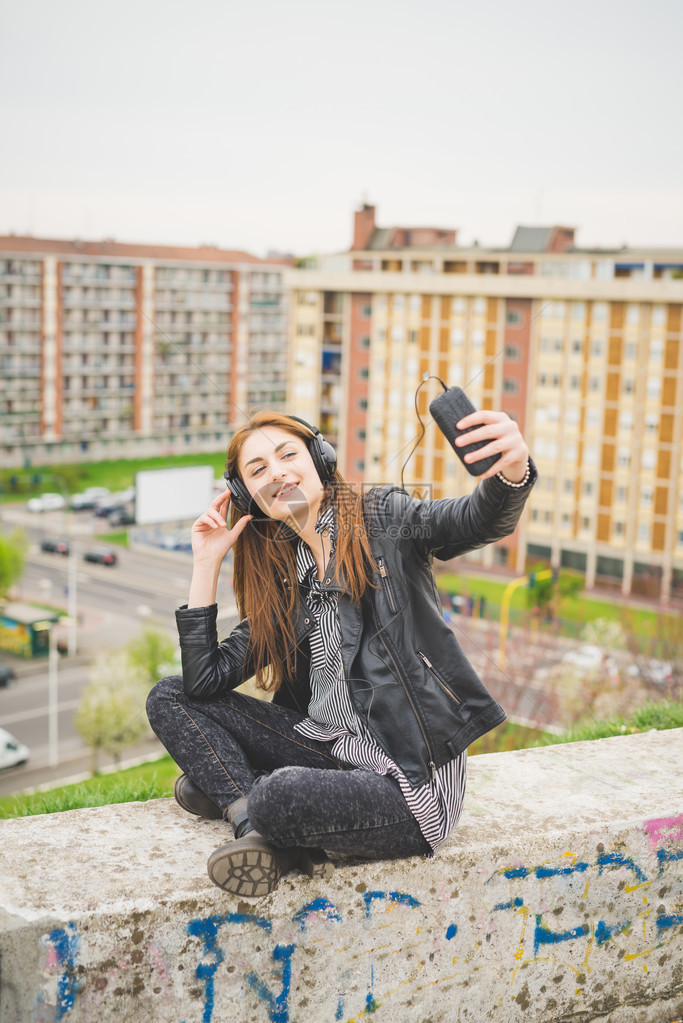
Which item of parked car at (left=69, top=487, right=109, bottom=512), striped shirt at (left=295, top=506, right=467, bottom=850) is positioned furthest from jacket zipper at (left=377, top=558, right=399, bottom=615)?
parked car at (left=69, top=487, right=109, bottom=512)

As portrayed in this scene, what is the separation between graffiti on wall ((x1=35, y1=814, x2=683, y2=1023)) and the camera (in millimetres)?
1863

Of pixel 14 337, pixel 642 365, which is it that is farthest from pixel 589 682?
pixel 14 337

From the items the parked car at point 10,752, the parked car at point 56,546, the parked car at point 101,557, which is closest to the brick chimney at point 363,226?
the parked car at point 101,557

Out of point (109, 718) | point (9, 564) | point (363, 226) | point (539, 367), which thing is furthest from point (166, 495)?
point (109, 718)

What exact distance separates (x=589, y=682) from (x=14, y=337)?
104 ft

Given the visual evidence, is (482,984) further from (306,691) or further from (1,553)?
(1,553)

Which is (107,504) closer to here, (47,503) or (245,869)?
(47,503)

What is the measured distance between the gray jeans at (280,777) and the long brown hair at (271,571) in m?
0.11

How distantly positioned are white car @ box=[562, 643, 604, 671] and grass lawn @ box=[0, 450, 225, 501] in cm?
2125

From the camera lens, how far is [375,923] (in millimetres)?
1999

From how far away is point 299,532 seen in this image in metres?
2.09

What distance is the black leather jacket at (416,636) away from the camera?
1895 millimetres

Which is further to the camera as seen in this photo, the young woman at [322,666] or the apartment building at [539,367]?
the apartment building at [539,367]

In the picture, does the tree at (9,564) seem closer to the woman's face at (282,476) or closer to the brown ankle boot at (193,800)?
the brown ankle boot at (193,800)
